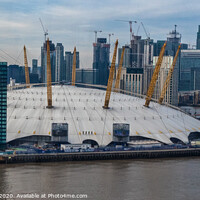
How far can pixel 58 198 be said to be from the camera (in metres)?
49.8

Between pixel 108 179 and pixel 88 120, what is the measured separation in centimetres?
2423

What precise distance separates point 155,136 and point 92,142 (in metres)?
9.86

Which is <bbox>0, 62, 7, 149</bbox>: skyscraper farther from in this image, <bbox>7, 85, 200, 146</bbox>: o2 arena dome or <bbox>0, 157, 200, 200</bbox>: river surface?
<bbox>0, 157, 200, 200</bbox>: river surface

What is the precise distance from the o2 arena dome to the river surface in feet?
23.7

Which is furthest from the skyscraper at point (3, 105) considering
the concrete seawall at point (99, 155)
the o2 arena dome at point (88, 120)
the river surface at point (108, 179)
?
the river surface at point (108, 179)

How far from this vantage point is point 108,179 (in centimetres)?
5797

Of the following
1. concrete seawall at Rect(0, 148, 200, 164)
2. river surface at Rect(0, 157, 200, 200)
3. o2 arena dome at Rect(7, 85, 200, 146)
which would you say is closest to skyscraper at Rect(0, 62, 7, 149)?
o2 arena dome at Rect(7, 85, 200, 146)

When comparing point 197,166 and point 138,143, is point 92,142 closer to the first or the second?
point 138,143

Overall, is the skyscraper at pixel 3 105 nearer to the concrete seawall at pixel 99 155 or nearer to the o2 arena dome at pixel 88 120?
the o2 arena dome at pixel 88 120

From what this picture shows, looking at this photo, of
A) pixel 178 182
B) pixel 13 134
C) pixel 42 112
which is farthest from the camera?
pixel 42 112

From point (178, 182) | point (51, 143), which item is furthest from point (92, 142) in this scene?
point (178, 182)

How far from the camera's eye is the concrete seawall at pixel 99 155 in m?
69.8

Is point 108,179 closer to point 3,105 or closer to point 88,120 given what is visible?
point 3,105

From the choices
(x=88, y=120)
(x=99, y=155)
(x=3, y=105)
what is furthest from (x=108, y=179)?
(x=88, y=120)
